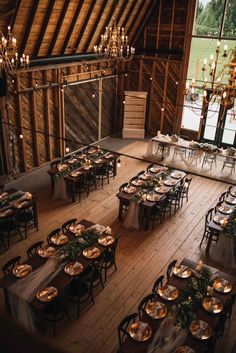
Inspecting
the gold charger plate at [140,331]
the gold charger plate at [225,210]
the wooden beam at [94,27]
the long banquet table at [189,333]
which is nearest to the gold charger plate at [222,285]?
the long banquet table at [189,333]

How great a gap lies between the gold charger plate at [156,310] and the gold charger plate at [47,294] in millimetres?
1656

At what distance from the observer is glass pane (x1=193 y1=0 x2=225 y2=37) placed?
13742mm

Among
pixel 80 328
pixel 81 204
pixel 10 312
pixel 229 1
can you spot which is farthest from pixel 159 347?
pixel 229 1

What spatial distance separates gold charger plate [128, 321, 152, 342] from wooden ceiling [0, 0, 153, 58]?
7.88 m

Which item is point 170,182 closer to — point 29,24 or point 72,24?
point 72,24

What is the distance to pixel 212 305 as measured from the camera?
6016 millimetres

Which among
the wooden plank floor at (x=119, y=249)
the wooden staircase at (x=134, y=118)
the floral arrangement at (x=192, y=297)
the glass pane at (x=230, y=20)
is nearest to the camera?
the floral arrangement at (x=192, y=297)

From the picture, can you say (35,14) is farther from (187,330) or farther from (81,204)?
(187,330)

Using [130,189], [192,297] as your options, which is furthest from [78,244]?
[130,189]

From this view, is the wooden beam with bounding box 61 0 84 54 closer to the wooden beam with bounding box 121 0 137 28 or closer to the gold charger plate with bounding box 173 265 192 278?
the wooden beam with bounding box 121 0 137 28

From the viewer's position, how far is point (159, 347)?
5.24 meters

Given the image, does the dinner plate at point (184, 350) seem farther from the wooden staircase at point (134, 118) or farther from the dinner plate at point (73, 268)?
the wooden staircase at point (134, 118)

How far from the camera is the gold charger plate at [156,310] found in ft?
19.2

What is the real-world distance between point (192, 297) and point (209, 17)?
38.9 feet
